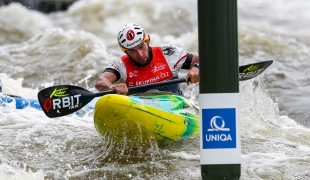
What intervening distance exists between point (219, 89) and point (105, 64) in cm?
914

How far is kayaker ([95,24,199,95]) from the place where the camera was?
5.94 m

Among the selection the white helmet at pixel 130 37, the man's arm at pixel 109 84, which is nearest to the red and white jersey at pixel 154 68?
the man's arm at pixel 109 84

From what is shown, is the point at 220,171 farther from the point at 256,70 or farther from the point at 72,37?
A: the point at 72,37

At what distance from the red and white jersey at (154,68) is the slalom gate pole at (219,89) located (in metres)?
2.78

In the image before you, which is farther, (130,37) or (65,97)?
(130,37)

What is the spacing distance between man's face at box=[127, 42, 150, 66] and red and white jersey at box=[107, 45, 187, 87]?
0.29ft

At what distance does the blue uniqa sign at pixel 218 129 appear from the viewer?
3.39 m

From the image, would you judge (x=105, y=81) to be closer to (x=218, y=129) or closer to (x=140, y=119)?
(x=140, y=119)

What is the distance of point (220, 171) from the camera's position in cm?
337

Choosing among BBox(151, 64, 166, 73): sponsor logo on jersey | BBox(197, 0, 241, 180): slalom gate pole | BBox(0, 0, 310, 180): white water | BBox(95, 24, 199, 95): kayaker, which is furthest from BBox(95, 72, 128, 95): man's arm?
BBox(197, 0, 241, 180): slalom gate pole

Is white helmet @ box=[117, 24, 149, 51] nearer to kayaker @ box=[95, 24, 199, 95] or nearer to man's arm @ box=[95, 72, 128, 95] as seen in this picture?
kayaker @ box=[95, 24, 199, 95]

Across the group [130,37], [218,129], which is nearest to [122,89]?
[130,37]

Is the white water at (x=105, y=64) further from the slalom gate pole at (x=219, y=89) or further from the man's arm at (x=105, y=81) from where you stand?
the slalom gate pole at (x=219, y=89)

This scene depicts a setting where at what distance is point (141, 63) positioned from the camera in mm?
6125
